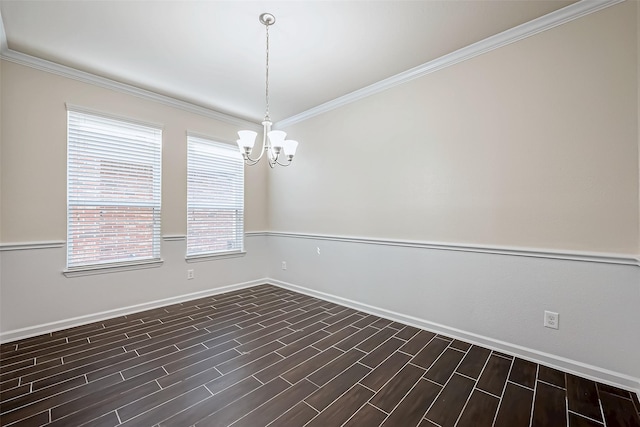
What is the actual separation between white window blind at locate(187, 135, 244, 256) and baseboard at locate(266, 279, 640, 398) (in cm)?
215

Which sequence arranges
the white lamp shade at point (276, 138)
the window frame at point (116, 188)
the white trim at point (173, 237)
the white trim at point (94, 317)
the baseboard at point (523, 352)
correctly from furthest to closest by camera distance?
the white trim at point (173, 237)
the window frame at point (116, 188)
the white trim at point (94, 317)
the white lamp shade at point (276, 138)
the baseboard at point (523, 352)

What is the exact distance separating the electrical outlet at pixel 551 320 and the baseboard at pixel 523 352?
24 cm

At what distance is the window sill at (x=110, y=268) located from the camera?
300 centimetres

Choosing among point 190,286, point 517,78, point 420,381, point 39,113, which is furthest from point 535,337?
point 39,113

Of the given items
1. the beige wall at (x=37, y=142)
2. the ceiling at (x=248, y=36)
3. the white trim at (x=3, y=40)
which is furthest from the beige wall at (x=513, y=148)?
the white trim at (x=3, y=40)

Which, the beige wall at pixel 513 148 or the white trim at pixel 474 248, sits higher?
the beige wall at pixel 513 148

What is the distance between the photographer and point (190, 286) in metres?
3.90

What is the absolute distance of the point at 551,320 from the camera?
2240 mm

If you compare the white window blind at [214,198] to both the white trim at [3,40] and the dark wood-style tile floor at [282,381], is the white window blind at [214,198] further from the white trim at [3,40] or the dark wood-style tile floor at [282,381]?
the white trim at [3,40]

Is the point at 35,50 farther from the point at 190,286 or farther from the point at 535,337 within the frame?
the point at 535,337

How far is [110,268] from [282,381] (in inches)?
99.7

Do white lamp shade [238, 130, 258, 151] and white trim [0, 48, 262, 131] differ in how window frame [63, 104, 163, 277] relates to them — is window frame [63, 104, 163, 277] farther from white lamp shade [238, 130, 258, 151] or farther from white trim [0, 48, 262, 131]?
white lamp shade [238, 130, 258, 151]

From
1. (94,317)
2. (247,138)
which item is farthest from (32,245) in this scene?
(247,138)

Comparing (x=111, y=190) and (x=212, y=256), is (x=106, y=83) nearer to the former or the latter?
(x=111, y=190)
